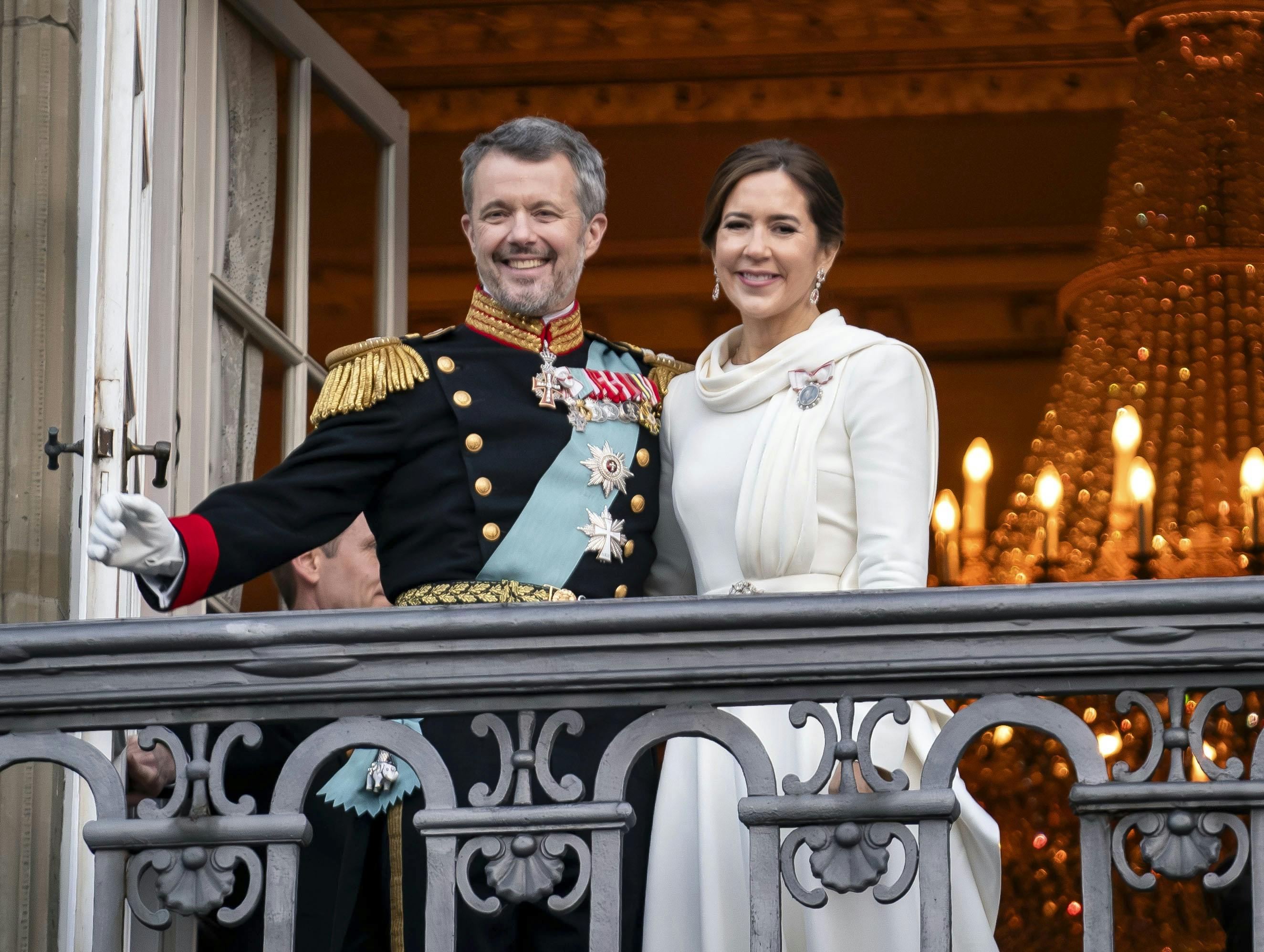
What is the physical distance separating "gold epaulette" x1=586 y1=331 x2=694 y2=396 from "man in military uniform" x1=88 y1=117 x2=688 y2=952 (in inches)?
1.1

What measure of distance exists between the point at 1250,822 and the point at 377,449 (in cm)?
148

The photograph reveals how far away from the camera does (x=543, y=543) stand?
11.9ft

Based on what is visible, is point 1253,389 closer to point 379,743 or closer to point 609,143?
point 609,143

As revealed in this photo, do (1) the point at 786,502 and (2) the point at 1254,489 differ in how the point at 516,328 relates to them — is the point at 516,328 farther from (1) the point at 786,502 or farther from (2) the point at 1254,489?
(2) the point at 1254,489

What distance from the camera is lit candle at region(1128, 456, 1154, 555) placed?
5.63 meters

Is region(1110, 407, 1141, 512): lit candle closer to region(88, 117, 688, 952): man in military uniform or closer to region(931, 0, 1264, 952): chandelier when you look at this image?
region(931, 0, 1264, 952): chandelier

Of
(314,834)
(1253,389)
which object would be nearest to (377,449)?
(314,834)

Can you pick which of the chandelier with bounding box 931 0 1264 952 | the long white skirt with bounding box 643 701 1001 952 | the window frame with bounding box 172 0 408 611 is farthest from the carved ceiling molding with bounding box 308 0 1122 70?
the long white skirt with bounding box 643 701 1001 952

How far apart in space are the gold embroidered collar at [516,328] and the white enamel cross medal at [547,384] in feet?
0.08

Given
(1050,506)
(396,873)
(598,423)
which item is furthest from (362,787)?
(1050,506)

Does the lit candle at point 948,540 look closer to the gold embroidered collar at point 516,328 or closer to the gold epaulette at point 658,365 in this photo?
the gold epaulette at point 658,365

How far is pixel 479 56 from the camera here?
8031mm

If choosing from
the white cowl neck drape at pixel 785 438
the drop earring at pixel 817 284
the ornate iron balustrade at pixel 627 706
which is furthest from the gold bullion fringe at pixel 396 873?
the drop earring at pixel 817 284

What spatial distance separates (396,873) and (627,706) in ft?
2.02
